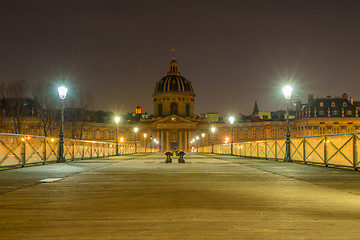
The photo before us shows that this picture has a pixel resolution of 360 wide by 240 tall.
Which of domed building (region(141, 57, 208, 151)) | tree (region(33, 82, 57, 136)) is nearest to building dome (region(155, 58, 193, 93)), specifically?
domed building (region(141, 57, 208, 151))

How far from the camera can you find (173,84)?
153500 mm

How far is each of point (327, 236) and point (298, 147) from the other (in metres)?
18.6

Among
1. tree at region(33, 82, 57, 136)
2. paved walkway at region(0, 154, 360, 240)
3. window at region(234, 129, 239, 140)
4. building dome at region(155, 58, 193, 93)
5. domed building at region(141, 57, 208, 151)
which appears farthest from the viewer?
building dome at region(155, 58, 193, 93)

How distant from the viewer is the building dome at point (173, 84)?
15325cm

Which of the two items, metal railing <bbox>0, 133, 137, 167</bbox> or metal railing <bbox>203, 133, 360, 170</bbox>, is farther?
metal railing <bbox>0, 133, 137, 167</bbox>

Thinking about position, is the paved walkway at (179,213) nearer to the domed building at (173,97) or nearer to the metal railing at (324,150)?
the metal railing at (324,150)

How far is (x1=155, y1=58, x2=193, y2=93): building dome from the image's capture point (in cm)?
15325

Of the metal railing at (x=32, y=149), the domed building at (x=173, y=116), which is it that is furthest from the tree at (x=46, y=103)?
the domed building at (x=173, y=116)

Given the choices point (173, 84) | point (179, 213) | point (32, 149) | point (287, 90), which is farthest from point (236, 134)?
point (179, 213)

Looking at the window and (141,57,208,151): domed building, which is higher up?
(141,57,208,151): domed building

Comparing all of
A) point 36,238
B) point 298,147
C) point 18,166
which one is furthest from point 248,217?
point 298,147

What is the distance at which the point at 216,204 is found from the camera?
685 centimetres

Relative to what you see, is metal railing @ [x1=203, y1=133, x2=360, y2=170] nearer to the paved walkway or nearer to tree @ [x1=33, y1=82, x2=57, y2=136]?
the paved walkway

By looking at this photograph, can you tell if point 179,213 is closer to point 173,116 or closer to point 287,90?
point 287,90
